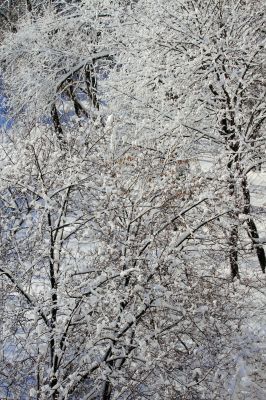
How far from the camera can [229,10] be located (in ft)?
34.4

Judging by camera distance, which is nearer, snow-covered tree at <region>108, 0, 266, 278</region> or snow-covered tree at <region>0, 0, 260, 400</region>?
snow-covered tree at <region>0, 0, 260, 400</region>

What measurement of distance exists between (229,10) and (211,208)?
5545mm

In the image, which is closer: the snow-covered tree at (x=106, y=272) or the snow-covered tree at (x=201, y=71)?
the snow-covered tree at (x=106, y=272)

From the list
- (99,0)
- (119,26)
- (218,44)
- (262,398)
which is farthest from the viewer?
(99,0)

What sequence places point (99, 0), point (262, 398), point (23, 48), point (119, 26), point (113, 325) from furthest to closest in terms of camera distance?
point (23, 48) < point (99, 0) < point (119, 26) < point (262, 398) < point (113, 325)

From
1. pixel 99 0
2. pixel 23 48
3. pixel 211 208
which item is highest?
pixel 23 48

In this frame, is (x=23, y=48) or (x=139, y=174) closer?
(x=139, y=174)

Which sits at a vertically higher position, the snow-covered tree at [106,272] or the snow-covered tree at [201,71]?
the snow-covered tree at [201,71]

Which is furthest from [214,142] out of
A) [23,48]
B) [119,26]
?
[23,48]

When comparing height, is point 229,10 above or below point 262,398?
above

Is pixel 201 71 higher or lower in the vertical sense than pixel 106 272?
higher

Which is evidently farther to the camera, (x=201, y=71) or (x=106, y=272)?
(x=201, y=71)

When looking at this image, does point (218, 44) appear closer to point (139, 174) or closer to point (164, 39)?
point (164, 39)

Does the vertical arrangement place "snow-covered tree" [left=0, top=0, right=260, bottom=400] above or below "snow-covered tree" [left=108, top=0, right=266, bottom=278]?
below
